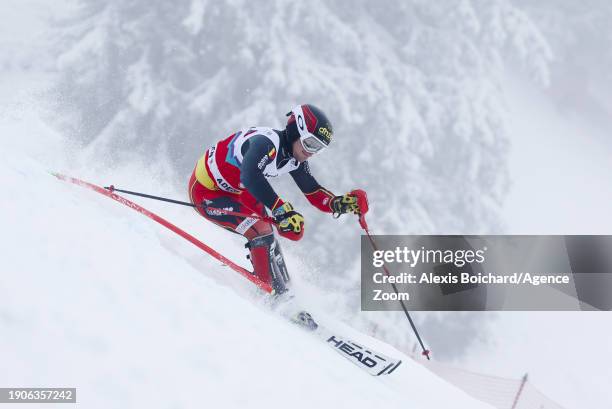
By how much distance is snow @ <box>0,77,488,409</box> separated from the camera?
232 centimetres

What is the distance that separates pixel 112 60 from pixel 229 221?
9.10 metres

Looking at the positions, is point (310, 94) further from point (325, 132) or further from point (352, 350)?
point (352, 350)

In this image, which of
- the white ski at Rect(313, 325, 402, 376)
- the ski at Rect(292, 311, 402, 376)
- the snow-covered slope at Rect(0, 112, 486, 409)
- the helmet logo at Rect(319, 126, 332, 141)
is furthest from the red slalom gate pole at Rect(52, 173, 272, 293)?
the helmet logo at Rect(319, 126, 332, 141)

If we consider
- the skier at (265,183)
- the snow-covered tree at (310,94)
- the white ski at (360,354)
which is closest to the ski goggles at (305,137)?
the skier at (265,183)

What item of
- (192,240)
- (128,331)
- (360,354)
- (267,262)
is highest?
(192,240)

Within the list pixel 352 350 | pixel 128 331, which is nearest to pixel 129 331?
pixel 128 331

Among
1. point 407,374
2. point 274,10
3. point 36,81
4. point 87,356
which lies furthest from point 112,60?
point 87,356

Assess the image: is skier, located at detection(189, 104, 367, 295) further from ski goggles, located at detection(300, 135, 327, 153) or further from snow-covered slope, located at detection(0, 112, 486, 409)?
snow-covered slope, located at detection(0, 112, 486, 409)

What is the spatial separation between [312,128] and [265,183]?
2.14 feet

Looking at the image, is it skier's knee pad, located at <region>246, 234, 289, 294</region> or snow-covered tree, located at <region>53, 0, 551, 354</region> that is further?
snow-covered tree, located at <region>53, 0, 551, 354</region>

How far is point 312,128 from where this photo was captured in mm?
4938

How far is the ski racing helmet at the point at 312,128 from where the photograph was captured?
4945mm

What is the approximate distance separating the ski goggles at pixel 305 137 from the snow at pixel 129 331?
1.64 meters

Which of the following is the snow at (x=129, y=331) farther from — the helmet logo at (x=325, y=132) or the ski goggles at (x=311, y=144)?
the helmet logo at (x=325, y=132)
